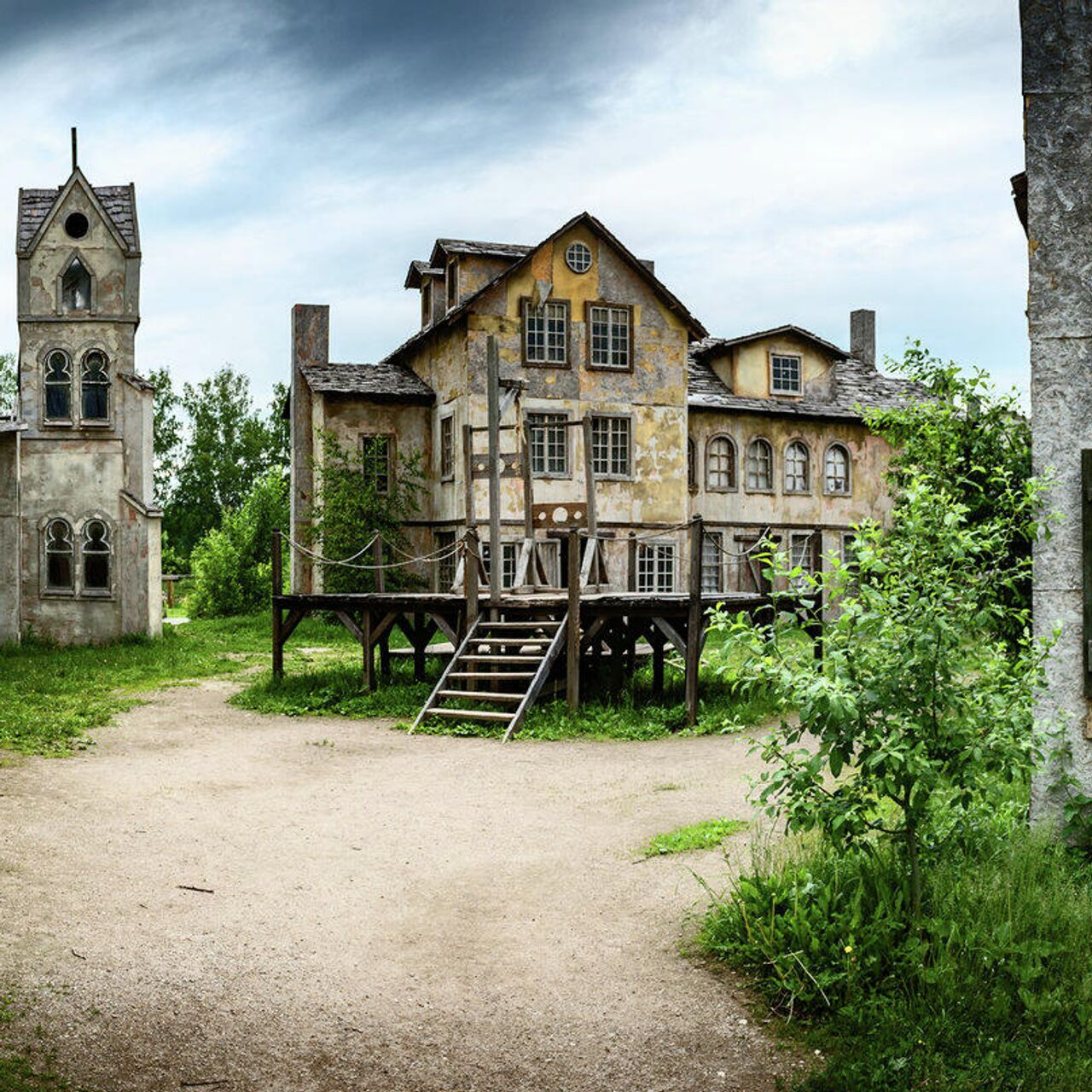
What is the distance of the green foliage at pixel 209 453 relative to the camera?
5678cm

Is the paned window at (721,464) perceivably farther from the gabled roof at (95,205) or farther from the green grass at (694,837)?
the green grass at (694,837)

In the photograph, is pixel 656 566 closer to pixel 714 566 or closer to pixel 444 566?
pixel 714 566

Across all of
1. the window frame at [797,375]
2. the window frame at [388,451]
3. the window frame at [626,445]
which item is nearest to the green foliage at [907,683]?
the window frame at [626,445]

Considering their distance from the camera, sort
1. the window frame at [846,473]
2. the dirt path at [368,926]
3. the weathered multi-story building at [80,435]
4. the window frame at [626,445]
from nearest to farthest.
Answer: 1. the dirt path at [368,926]
2. the weathered multi-story building at [80,435]
3. the window frame at [626,445]
4. the window frame at [846,473]

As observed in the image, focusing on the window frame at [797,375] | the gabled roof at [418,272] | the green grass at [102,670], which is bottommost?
the green grass at [102,670]

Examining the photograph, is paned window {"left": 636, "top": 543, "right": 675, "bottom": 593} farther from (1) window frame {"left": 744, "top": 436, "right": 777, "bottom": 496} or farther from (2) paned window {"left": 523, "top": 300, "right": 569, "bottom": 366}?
(2) paned window {"left": 523, "top": 300, "right": 569, "bottom": 366}

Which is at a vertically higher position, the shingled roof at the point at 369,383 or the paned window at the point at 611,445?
the shingled roof at the point at 369,383

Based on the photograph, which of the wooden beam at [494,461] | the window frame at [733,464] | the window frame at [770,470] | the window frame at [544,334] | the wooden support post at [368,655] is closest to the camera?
the wooden beam at [494,461]

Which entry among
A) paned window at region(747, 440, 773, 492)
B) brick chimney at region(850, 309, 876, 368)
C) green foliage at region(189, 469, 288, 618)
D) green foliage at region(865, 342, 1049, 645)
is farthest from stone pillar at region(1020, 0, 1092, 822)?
green foliage at region(189, 469, 288, 618)

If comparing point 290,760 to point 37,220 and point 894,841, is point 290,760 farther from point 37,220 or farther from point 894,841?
point 37,220

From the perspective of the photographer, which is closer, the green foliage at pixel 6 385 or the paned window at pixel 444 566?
the paned window at pixel 444 566

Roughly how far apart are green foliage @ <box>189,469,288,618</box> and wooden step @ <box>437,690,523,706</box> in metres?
22.1

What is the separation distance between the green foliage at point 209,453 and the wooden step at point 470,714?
43.6 m

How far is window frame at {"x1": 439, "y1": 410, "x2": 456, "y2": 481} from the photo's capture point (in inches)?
1123
